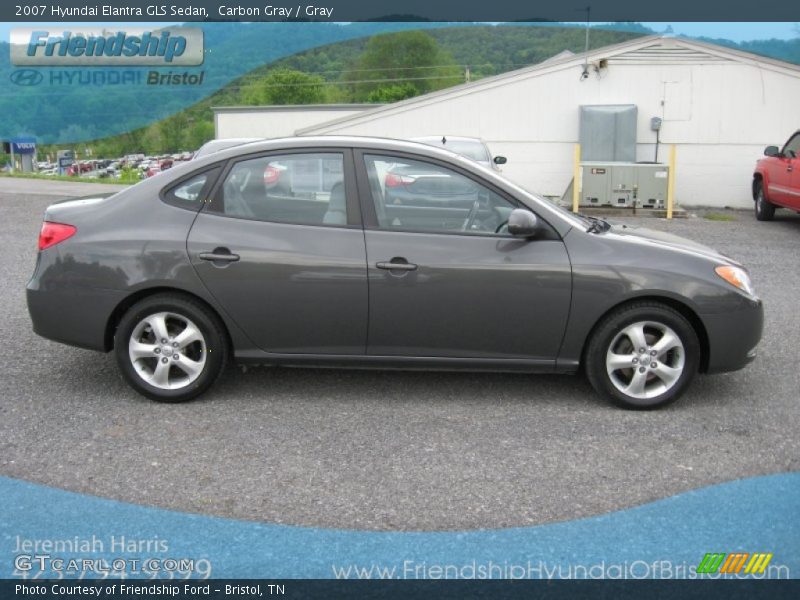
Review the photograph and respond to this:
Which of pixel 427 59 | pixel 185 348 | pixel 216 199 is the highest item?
pixel 427 59

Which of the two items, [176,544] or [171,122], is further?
[171,122]

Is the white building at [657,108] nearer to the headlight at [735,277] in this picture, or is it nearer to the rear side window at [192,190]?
the headlight at [735,277]

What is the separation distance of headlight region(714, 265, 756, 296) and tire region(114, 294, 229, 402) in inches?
120

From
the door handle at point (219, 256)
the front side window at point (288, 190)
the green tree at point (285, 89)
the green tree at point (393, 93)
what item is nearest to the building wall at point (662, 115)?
the front side window at point (288, 190)

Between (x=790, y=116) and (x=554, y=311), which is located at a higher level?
(x=790, y=116)

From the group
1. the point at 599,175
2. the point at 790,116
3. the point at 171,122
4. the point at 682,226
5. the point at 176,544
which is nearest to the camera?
the point at 176,544

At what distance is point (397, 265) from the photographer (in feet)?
17.4

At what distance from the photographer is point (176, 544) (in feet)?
12.3

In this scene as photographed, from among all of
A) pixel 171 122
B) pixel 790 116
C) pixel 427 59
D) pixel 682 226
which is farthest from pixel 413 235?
pixel 427 59

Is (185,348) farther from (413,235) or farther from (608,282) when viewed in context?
(608,282)

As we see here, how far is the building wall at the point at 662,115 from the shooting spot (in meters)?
20.9

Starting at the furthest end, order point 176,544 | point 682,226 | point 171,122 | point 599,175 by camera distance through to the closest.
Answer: point 171,122, point 599,175, point 682,226, point 176,544

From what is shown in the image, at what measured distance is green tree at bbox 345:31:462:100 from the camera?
98713 mm

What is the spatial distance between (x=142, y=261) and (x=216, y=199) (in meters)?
0.58
